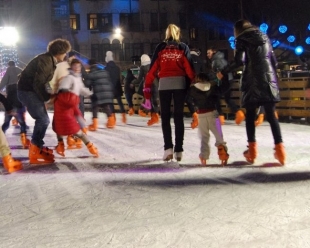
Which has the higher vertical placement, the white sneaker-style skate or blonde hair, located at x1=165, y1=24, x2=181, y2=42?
blonde hair, located at x1=165, y1=24, x2=181, y2=42

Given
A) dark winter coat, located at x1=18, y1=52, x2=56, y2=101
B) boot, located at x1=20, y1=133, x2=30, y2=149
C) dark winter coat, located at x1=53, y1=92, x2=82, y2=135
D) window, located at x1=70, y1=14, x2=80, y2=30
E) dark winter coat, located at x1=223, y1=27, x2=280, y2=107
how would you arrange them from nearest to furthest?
dark winter coat, located at x1=223, y1=27, x2=280, y2=107
dark winter coat, located at x1=18, y1=52, x2=56, y2=101
dark winter coat, located at x1=53, y1=92, x2=82, y2=135
boot, located at x1=20, y1=133, x2=30, y2=149
window, located at x1=70, y1=14, x2=80, y2=30

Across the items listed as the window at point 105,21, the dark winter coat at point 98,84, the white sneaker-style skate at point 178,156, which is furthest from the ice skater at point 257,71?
the window at point 105,21

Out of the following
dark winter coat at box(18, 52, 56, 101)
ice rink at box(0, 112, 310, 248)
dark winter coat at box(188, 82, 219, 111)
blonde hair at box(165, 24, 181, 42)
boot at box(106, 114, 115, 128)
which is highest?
blonde hair at box(165, 24, 181, 42)

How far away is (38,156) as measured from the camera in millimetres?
6488

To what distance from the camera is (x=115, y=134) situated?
9922mm

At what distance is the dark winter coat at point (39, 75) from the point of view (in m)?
6.26

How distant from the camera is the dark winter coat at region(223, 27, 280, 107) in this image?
5668 millimetres

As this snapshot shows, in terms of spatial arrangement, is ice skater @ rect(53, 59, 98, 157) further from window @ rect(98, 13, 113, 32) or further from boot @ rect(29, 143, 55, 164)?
window @ rect(98, 13, 113, 32)

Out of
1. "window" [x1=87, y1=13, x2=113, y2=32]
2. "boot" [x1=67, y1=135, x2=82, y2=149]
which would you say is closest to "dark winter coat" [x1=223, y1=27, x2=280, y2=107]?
"boot" [x1=67, y1=135, x2=82, y2=149]

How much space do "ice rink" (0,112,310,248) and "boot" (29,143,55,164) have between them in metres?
0.16

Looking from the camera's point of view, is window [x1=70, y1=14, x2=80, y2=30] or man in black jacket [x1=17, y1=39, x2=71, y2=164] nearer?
man in black jacket [x1=17, y1=39, x2=71, y2=164]

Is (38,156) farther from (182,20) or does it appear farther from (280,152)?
(182,20)

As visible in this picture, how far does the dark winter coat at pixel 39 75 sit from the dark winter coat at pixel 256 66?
208 cm

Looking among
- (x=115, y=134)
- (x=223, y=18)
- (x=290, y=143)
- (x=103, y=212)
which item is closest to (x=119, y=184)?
(x=103, y=212)
